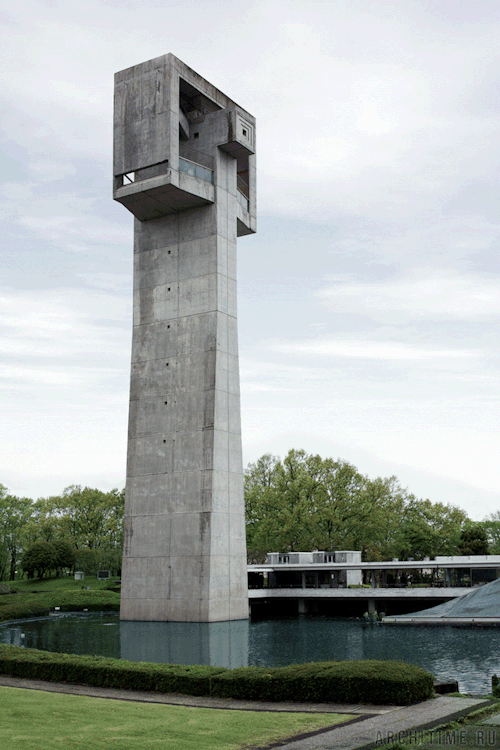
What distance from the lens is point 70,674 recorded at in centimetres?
2053

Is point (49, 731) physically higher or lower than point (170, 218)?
lower

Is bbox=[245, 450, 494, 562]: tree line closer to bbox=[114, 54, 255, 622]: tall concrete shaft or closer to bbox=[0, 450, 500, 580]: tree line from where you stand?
bbox=[0, 450, 500, 580]: tree line

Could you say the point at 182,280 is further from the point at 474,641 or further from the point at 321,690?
the point at 321,690

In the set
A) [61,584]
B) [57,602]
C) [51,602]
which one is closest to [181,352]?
[57,602]

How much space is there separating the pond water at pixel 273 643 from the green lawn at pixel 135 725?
10.7 m

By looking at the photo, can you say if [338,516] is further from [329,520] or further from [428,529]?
[428,529]

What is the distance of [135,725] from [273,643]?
81.2 feet

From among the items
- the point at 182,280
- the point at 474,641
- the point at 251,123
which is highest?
the point at 251,123

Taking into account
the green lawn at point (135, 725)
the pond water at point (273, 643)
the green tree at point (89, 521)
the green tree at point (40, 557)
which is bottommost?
the pond water at point (273, 643)

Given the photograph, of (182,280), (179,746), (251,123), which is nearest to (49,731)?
(179,746)

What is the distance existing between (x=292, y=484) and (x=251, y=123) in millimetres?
38074

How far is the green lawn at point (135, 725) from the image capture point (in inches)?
486

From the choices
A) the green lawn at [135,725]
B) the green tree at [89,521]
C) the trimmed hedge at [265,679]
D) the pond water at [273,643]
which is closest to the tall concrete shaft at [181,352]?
the pond water at [273,643]

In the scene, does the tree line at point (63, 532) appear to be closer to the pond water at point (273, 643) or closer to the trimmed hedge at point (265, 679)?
the pond water at point (273, 643)
